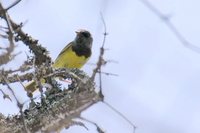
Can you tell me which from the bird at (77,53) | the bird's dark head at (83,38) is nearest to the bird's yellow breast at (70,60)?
the bird at (77,53)

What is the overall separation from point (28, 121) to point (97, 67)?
1170 mm

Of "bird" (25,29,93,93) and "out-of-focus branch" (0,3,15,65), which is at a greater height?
"out-of-focus branch" (0,3,15,65)

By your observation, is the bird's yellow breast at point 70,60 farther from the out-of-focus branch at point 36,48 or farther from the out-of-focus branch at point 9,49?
the out-of-focus branch at point 9,49

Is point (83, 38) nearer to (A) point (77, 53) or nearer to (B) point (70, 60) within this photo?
(A) point (77, 53)

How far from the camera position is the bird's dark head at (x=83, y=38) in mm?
7089

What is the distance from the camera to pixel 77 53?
271 inches

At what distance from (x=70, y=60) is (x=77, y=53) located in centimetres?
16

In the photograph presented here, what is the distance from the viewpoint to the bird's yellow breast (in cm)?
668

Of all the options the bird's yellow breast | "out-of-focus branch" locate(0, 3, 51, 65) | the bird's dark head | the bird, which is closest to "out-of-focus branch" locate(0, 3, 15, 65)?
"out-of-focus branch" locate(0, 3, 51, 65)

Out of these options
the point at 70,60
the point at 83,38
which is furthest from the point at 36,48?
the point at 83,38

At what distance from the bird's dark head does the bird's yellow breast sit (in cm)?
24

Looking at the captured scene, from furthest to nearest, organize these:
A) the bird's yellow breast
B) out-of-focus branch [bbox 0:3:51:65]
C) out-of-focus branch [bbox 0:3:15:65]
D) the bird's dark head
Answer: the bird's dark head
the bird's yellow breast
out-of-focus branch [bbox 0:3:51:65]
out-of-focus branch [bbox 0:3:15:65]

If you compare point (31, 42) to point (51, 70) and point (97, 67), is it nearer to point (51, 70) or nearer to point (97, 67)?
point (51, 70)

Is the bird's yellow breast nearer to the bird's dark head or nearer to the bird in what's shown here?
the bird
